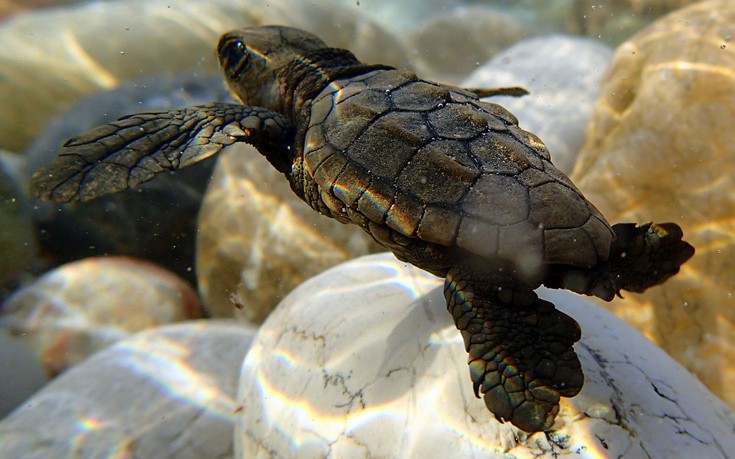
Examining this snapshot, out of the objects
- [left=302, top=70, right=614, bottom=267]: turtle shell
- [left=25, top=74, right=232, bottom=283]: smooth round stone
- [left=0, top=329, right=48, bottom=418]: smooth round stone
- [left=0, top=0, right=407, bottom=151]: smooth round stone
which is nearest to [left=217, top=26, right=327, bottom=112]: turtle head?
[left=302, top=70, right=614, bottom=267]: turtle shell

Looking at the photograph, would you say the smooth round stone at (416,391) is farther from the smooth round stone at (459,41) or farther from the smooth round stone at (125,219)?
the smooth round stone at (459,41)

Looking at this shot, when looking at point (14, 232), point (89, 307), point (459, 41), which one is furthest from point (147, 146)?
point (459, 41)

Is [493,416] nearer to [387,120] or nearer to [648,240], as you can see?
[648,240]

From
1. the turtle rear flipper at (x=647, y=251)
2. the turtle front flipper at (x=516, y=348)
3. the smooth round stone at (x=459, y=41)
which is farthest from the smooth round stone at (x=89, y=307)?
the smooth round stone at (x=459, y=41)

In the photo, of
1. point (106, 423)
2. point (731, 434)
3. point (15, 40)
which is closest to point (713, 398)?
point (731, 434)

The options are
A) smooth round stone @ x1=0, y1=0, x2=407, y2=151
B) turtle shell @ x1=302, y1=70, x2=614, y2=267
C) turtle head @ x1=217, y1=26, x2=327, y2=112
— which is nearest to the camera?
turtle shell @ x1=302, y1=70, x2=614, y2=267

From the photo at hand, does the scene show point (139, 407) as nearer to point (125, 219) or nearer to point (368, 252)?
point (368, 252)

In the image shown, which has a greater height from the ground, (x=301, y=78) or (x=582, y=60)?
(x=582, y=60)

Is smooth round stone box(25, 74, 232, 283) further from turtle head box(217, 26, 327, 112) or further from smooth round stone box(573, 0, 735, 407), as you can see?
smooth round stone box(573, 0, 735, 407)
